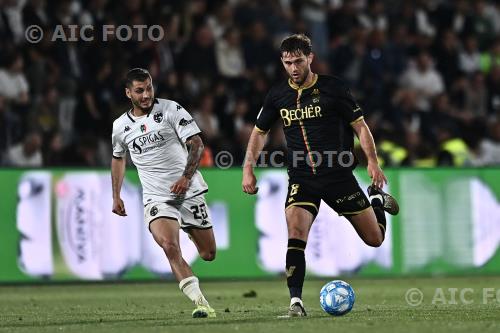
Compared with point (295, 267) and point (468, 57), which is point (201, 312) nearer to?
point (295, 267)

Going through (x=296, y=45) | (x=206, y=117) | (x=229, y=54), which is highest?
(x=229, y=54)

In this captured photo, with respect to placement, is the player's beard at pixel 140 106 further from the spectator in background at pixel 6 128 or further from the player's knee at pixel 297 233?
the spectator in background at pixel 6 128

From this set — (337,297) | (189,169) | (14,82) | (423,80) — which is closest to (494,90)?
(423,80)

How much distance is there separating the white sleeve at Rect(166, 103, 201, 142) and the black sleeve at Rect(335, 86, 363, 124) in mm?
1433

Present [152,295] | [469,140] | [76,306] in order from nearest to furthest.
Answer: [76,306], [152,295], [469,140]

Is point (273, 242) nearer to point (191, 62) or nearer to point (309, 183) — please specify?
point (191, 62)

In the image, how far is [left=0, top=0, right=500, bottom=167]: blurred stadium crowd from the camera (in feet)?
61.4

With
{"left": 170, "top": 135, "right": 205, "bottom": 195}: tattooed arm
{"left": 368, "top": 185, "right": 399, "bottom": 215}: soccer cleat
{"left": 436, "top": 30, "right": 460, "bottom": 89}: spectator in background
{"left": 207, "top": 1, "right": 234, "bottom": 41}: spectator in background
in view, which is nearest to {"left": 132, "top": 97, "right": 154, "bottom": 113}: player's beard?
{"left": 170, "top": 135, "right": 205, "bottom": 195}: tattooed arm

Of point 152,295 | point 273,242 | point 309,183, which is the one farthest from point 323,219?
point 309,183

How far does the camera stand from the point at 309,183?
1120cm

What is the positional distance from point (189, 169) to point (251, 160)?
0.68m

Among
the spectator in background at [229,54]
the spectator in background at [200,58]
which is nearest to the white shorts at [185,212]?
the spectator in background at [200,58]

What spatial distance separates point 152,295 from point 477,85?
10062 millimetres

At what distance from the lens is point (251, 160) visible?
11117 millimetres
